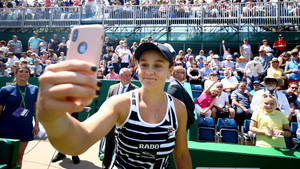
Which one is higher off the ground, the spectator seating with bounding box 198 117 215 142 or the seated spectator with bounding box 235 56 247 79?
the seated spectator with bounding box 235 56 247 79

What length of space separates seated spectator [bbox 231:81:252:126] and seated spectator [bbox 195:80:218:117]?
2.56ft

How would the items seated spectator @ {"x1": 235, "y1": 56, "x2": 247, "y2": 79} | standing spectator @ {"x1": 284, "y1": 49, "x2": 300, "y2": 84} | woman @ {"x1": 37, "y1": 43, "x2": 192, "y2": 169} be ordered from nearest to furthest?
woman @ {"x1": 37, "y1": 43, "x2": 192, "y2": 169} → standing spectator @ {"x1": 284, "y1": 49, "x2": 300, "y2": 84} → seated spectator @ {"x1": 235, "y1": 56, "x2": 247, "y2": 79}

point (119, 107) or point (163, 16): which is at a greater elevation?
point (163, 16)

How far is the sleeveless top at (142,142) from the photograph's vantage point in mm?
1673

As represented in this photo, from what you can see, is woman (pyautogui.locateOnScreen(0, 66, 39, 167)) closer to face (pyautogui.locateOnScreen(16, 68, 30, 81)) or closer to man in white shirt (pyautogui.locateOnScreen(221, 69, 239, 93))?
face (pyautogui.locateOnScreen(16, 68, 30, 81))

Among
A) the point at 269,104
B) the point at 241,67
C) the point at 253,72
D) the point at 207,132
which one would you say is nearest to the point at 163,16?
the point at 241,67

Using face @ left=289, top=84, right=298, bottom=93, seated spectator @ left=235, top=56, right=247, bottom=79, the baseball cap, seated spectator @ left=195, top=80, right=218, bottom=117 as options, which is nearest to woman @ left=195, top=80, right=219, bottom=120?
seated spectator @ left=195, top=80, right=218, bottom=117

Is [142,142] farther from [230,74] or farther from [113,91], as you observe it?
[230,74]

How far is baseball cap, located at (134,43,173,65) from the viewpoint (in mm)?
1715

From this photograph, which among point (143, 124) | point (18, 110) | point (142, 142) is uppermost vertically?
point (143, 124)

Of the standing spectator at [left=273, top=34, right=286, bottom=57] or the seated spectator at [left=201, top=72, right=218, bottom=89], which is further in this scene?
the standing spectator at [left=273, top=34, right=286, bottom=57]

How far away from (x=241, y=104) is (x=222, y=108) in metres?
0.69

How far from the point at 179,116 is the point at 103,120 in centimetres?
69

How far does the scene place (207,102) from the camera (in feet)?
20.3
